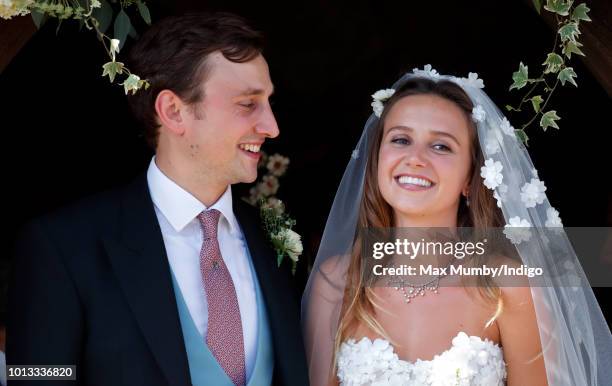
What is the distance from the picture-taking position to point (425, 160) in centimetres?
309

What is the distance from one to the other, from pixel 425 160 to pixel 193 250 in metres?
0.90

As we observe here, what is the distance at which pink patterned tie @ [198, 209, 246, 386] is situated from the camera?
2674mm

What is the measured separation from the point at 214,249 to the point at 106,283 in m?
0.40

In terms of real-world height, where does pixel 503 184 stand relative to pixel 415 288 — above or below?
above

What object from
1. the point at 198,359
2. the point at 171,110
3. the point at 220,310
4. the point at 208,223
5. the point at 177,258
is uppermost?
the point at 171,110

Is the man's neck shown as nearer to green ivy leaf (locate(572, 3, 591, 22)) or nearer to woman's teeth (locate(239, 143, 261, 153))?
woman's teeth (locate(239, 143, 261, 153))

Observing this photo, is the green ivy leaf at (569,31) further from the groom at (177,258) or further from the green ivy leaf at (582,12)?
the groom at (177,258)

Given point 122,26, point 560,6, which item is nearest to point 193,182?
point 122,26

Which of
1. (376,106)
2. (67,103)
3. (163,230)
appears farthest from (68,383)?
(67,103)

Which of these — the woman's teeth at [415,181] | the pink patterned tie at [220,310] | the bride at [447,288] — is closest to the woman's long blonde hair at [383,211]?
the bride at [447,288]

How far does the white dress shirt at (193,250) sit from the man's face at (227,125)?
0.10 m

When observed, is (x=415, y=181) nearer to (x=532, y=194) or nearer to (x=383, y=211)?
(x=383, y=211)

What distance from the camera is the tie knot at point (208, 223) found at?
2805mm

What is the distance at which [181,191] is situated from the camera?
2.80 metres
